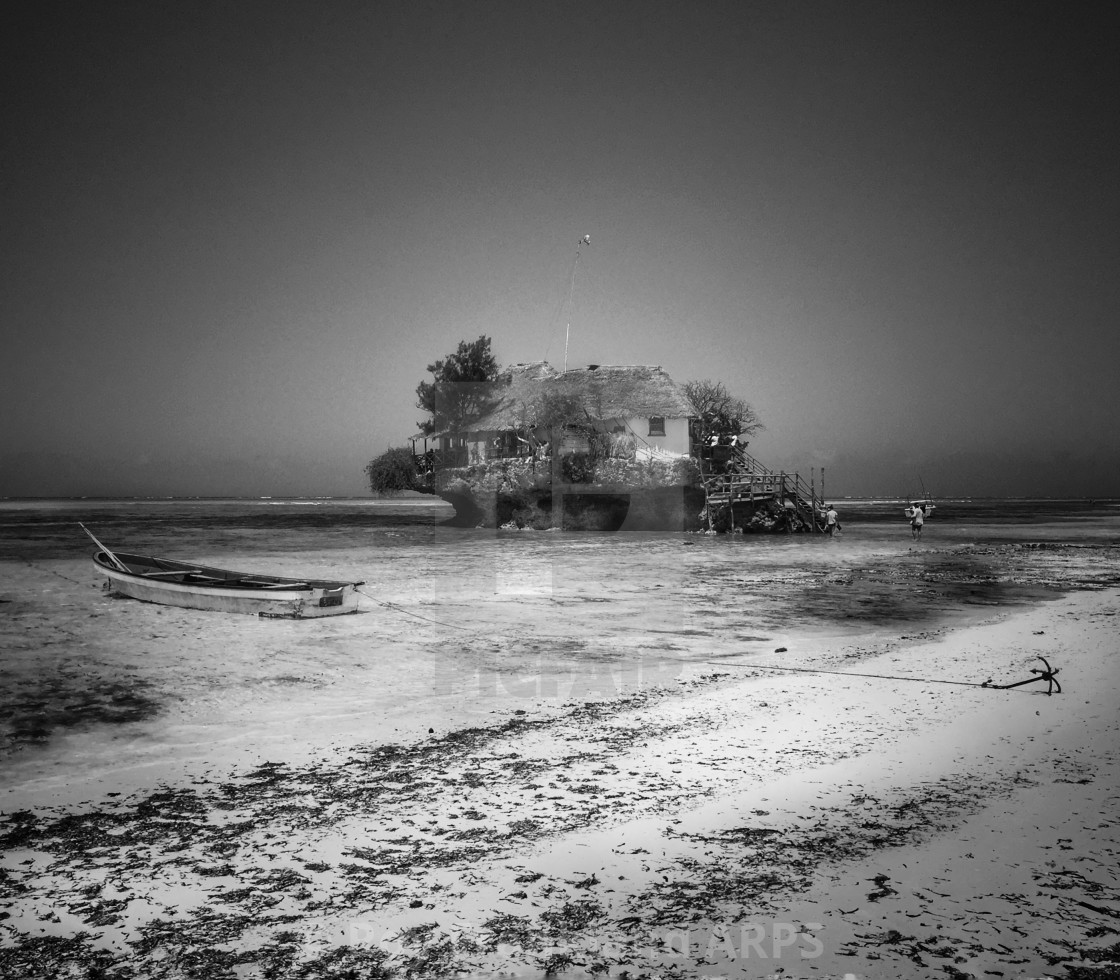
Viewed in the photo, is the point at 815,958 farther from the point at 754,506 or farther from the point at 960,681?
the point at 754,506

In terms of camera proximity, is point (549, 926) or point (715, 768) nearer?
point (549, 926)

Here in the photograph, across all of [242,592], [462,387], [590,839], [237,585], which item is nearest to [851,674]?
[590,839]

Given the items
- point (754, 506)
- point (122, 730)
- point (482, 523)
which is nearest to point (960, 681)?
point (122, 730)

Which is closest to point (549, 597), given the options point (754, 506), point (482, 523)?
point (754, 506)

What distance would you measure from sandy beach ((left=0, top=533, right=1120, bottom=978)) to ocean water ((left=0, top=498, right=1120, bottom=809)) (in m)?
0.16

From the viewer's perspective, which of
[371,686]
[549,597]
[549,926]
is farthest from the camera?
[549,597]

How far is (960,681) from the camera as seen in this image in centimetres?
956

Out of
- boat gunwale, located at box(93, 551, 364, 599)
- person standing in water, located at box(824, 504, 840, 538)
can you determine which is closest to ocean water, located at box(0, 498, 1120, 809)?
boat gunwale, located at box(93, 551, 364, 599)

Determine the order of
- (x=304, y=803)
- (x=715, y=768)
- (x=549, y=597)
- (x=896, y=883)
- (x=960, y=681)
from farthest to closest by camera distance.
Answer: (x=549, y=597), (x=960, y=681), (x=715, y=768), (x=304, y=803), (x=896, y=883)

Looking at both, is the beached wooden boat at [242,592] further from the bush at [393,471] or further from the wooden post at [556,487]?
the bush at [393,471]

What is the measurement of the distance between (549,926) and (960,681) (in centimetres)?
752

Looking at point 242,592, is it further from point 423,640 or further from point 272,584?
point 423,640

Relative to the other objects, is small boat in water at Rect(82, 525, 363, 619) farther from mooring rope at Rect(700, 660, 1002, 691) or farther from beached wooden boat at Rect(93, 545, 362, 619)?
mooring rope at Rect(700, 660, 1002, 691)

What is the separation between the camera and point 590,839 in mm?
5184
